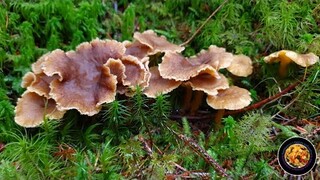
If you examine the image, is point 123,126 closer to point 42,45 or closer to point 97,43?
point 97,43

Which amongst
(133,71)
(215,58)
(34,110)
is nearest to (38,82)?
(34,110)

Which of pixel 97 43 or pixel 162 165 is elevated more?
pixel 97 43

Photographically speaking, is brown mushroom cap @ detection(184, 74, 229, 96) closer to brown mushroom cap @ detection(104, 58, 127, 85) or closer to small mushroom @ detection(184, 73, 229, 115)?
small mushroom @ detection(184, 73, 229, 115)

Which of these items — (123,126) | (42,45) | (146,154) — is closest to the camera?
(146,154)

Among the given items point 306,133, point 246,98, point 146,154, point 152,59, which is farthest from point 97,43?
point 306,133

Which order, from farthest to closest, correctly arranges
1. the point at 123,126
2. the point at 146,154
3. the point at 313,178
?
the point at 123,126
the point at 146,154
the point at 313,178

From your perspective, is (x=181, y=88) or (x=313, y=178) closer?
(x=313, y=178)

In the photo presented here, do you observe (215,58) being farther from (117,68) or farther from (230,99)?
(117,68)

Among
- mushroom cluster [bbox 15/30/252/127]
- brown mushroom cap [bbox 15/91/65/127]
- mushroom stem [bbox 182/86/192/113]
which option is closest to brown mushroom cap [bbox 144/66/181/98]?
mushroom cluster [bbox 15/30/252/127]
